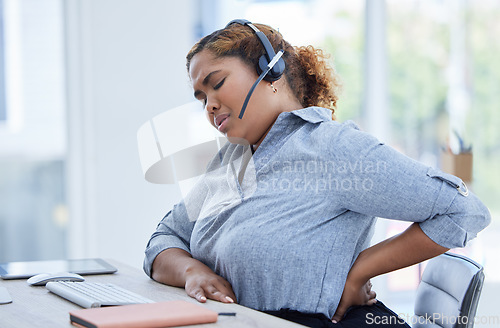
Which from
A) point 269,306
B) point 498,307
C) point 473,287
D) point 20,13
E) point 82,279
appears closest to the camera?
point 473,287

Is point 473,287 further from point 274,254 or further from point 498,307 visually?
point 498,307

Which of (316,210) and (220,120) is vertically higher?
(220,120)

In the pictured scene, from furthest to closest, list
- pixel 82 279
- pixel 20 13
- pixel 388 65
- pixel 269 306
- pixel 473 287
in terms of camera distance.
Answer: pixel 388 65
pixel 20 13
pixel 82 279
pixel 269 306
pixel 473 287

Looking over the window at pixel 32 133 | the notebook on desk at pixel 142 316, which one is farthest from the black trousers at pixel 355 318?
the window at pixel 32 133

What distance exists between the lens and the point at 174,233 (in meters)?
1.60

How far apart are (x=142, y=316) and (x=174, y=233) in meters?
0.63

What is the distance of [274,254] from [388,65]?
2.44m

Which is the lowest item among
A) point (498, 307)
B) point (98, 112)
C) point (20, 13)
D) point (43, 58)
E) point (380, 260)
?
point (498, 307)

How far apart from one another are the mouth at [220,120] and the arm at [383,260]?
0.44 m

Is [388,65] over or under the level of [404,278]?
over

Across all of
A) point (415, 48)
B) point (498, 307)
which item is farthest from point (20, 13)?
point (498, 307)

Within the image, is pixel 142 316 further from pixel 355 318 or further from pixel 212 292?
pixel 355 318

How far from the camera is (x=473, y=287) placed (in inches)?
44.8

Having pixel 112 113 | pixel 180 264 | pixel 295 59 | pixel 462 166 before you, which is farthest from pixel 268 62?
pixel 112 113
